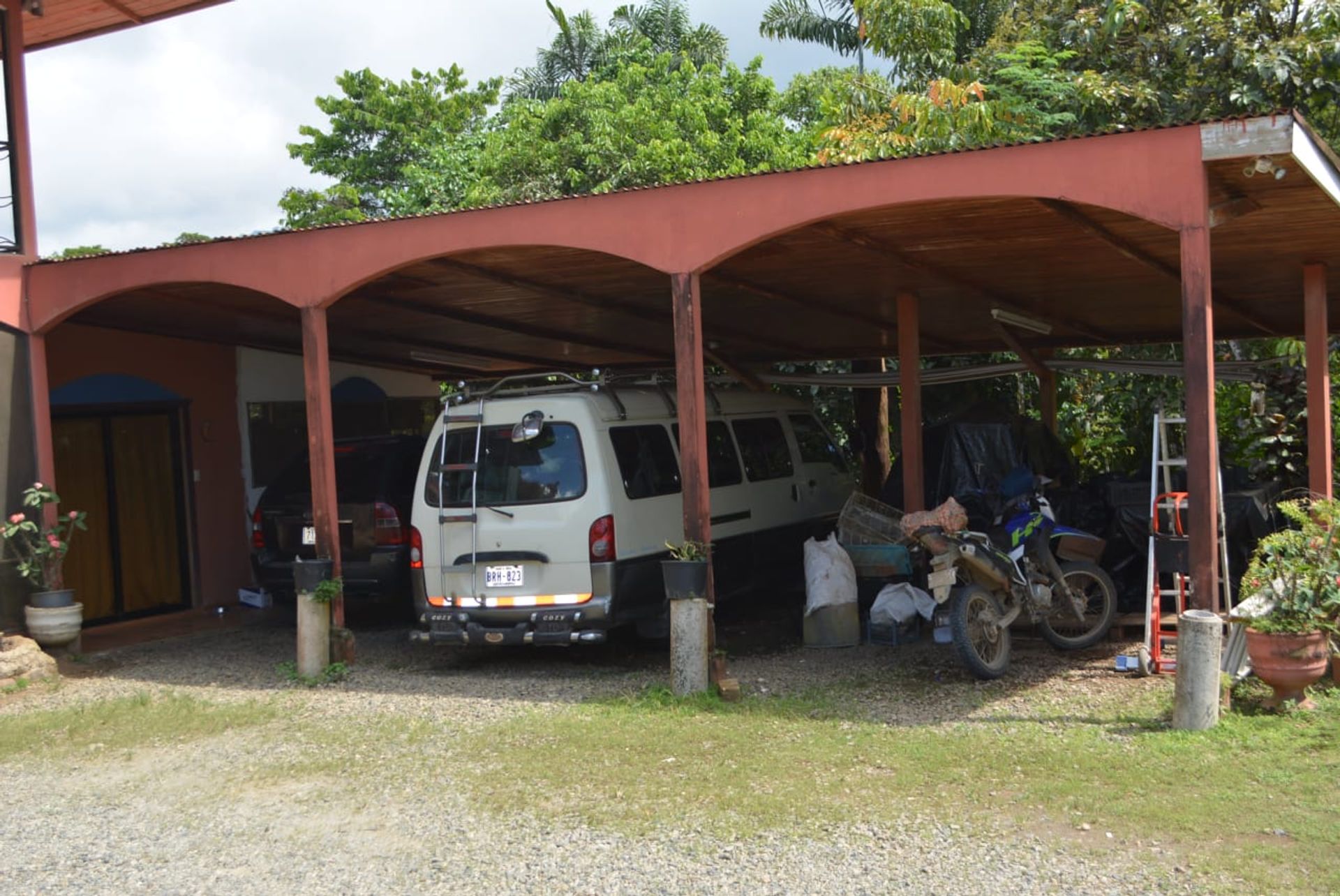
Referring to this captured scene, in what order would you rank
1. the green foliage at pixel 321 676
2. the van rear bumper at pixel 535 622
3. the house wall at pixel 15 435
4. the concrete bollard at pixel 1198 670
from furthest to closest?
the house wall at pixel 15 435 < the green foliage at pixel 321 676 < the van rear bumper at pixel 535 622 < the concrete bollard at pixel 1198 670

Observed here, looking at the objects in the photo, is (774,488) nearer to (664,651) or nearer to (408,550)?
(664,651)

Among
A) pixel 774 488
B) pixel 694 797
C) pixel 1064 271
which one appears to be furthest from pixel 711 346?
pixel 694 797

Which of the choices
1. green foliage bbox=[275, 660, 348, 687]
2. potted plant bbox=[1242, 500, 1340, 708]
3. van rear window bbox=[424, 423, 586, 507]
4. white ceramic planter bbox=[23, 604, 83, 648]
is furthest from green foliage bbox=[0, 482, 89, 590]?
potted plant bbox=[1242, 500, 1340, 708]

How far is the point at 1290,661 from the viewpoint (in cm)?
593

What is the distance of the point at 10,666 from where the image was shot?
8.15 metres

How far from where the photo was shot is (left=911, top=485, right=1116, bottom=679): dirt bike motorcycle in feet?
23.7

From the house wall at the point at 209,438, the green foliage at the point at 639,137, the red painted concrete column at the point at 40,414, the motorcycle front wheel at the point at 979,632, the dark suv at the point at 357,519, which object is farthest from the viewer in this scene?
the green foliage at the point at 639,137

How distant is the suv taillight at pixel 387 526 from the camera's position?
9531 millimetres

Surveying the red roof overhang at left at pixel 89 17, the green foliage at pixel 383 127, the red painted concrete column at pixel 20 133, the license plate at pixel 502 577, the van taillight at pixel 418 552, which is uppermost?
the green foliage at pixel 383 127

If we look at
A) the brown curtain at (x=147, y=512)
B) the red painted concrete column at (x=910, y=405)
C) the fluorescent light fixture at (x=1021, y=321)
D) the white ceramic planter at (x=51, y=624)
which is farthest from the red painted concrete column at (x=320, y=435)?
the fluorescent light fixture at (x=1021, y=321)

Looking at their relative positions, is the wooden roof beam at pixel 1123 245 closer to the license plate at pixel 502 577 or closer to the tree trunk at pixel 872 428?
the license plate at pixel 502 577

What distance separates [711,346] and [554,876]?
912cm

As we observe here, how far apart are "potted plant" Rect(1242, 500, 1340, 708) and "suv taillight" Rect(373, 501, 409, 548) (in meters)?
6.08

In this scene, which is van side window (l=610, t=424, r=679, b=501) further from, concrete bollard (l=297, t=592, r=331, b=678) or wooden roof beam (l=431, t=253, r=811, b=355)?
concrete bollard (l=297, t=592, r=331, b=678)
